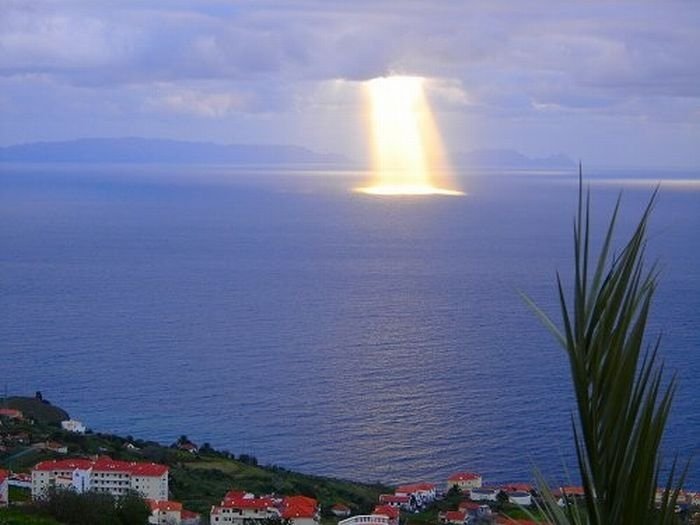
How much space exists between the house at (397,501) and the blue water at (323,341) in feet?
10.5

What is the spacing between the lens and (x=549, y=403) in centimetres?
2808

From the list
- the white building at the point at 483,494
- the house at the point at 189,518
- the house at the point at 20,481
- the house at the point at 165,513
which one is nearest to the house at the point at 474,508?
the white building at the point at 483,494

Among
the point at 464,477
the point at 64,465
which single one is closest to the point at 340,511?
the point at 464,477

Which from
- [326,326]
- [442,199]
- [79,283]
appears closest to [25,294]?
[79,283]

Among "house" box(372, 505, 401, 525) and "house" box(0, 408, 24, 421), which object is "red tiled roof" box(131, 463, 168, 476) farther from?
"house" box(0, 408, 24, 421)

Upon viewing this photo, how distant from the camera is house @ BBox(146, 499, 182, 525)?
15617 millimetres

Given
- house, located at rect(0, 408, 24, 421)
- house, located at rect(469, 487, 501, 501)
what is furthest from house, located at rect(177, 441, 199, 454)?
house, located at rect(469, 487, 501, 501)

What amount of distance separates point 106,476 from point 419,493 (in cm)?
Result: 614

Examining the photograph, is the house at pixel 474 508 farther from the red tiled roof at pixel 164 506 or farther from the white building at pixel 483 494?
the red tiled roof at pixel 164 506

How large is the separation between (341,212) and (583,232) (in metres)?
93.1

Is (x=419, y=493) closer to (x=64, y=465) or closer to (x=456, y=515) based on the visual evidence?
(x=456, y=515)

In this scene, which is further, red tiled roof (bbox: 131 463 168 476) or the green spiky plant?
red tiled roof (bbox: 131 463 168 476)

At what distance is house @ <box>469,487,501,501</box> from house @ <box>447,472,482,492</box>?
0.32m

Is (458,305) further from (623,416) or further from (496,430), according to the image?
(623,416)
